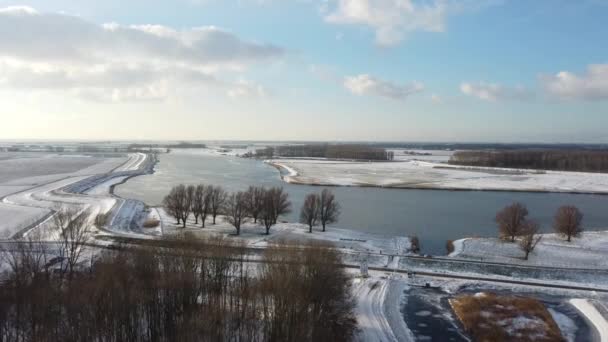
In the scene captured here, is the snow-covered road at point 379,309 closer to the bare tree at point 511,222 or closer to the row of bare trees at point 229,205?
the row of bare trees at point 229,205

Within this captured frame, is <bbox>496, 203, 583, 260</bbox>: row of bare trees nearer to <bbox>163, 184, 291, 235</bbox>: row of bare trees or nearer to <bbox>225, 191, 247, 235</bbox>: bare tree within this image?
<bbox>163, 184, 291, 235</bbox>: row of bare trees

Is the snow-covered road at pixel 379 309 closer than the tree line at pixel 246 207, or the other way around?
the snow-covered road at pixel 379 309

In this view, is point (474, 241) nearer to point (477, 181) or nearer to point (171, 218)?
point (171, 218)

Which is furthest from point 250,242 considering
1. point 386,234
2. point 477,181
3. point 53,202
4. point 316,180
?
point 477,181

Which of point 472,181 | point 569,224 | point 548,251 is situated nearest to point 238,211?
point 548,251

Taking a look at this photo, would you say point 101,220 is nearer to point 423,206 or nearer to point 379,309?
point 379,309

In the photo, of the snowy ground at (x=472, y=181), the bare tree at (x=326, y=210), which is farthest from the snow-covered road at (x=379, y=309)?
the snowy ground at (x=472, y=181)

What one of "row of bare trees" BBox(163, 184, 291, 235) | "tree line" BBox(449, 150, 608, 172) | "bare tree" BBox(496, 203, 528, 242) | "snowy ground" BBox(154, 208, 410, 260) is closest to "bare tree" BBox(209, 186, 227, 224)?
"row of bare trees" BBox(163, 184, 291, 235)
